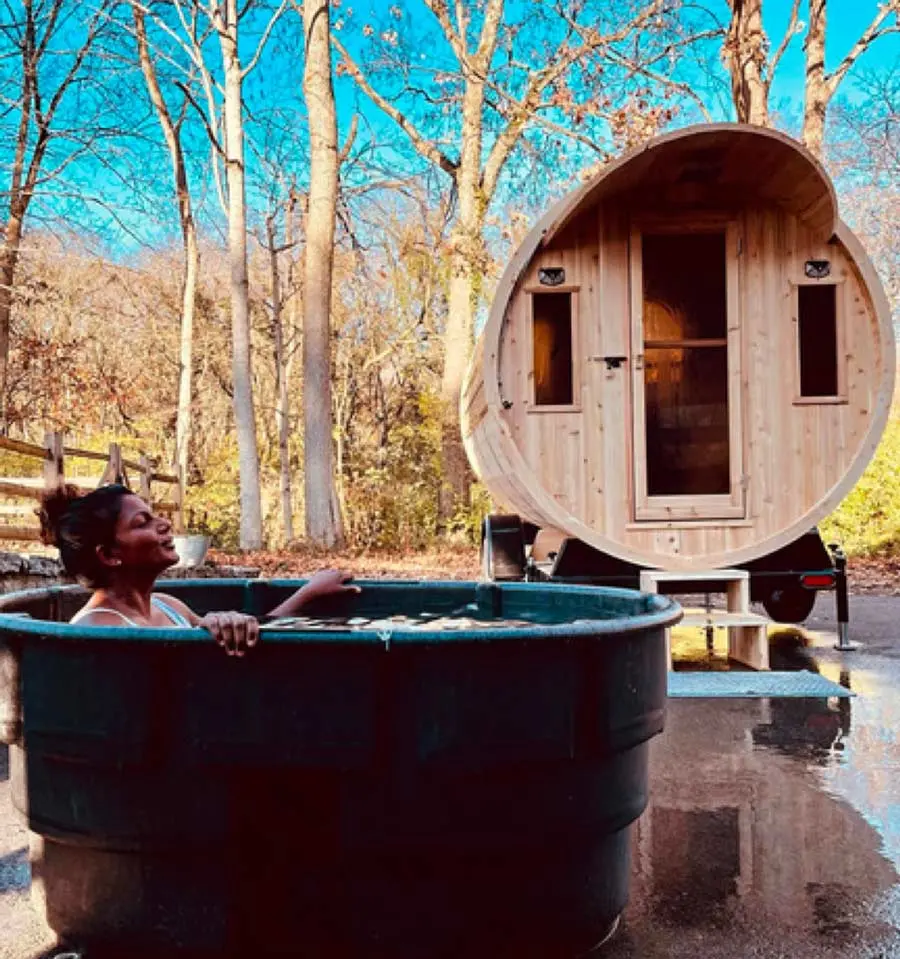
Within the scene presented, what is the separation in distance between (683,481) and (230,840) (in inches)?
288

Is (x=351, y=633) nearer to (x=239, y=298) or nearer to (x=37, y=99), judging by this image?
(x=239, y=298)

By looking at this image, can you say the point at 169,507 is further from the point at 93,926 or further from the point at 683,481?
the point at 93,926

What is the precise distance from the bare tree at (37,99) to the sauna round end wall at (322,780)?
1397 centimetres

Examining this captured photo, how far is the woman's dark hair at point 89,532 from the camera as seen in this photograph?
2768 mm

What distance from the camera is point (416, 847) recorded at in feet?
6.87

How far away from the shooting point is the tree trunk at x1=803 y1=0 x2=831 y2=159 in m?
15.6

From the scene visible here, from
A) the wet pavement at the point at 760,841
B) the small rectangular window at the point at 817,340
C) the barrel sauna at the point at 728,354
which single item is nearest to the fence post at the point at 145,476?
the barrel sauna at the point at 728,354

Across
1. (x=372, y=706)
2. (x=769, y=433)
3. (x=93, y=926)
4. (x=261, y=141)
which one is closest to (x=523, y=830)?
(x=372, y=706)

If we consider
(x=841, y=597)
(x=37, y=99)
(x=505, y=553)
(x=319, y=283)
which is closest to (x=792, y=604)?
(x=841, y=597)

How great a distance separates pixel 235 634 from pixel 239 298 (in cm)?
1630

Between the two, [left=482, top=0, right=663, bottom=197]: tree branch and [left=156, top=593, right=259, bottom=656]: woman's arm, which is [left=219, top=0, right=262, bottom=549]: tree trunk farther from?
[left=156, top=593, right=259, bottom=656]: woman's arm

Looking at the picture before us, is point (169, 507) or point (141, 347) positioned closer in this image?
point (169, 507)

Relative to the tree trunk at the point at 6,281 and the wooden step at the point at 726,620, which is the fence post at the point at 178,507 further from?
the wooden step at the point at 726,620

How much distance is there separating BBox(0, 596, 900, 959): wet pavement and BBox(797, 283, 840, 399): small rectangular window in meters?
2.62
